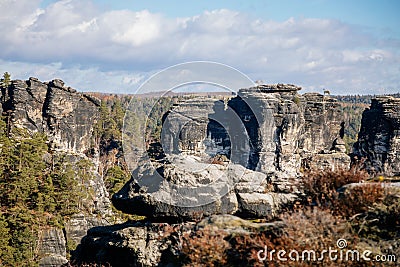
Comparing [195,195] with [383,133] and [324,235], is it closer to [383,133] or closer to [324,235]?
[324,235]

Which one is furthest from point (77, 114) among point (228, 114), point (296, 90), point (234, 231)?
point (234, 231)

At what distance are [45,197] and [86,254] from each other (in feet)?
56.4

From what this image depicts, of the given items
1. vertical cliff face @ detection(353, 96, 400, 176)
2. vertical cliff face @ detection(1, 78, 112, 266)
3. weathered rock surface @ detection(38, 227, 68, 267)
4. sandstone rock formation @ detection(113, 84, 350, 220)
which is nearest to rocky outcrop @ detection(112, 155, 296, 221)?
sandstone rock formation @ detection(113, 84, 350, 220)

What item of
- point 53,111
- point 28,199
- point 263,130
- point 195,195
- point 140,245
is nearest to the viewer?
point 195,195

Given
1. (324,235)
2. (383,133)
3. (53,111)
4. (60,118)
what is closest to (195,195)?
(324,235)

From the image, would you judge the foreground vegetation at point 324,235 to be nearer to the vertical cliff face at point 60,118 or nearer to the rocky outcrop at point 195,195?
the rocky outcrop at point 195,195

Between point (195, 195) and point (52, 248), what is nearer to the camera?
point (195, 195)

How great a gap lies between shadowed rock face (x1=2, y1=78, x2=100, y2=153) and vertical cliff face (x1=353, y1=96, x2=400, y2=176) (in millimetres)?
25651

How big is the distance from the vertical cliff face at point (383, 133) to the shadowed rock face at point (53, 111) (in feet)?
84.2

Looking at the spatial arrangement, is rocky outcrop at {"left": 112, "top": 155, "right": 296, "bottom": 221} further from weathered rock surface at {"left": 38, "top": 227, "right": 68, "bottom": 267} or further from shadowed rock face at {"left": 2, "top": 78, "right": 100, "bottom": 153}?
shadowed rock face at {"left": 2, "top": 78, "right": 100, "bottom": 153}

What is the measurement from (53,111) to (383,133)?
29.0 metres

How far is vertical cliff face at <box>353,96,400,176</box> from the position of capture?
41.9 m

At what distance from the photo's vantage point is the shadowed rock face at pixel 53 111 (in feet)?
156

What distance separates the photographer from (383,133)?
42625mm
